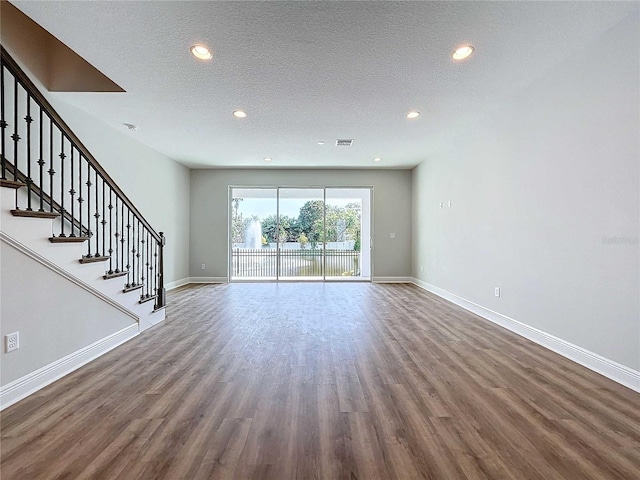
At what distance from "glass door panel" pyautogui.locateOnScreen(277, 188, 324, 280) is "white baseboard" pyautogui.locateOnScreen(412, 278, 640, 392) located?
409 centimetres

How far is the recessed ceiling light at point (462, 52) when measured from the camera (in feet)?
8.96

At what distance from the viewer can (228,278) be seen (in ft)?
25.7

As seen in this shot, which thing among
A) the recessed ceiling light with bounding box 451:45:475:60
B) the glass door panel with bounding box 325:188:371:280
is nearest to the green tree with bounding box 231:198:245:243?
the glass door panel with bounding box 325:188:371:280

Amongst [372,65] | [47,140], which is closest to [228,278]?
[47,140]

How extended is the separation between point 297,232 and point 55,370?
582 centimetres

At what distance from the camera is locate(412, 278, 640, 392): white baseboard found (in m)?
2.40

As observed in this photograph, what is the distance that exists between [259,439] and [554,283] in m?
3.07

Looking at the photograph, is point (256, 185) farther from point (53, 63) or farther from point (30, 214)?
point (30, 214)

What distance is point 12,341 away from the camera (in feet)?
7.00

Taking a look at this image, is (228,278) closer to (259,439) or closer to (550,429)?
(259,439)

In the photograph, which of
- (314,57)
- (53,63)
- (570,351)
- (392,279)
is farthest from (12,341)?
(392,279)

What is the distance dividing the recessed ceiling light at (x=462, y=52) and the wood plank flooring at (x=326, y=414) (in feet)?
9.01

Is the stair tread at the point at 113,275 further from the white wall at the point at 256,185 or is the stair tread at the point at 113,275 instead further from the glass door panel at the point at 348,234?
the glass door panel at the point at 348,234

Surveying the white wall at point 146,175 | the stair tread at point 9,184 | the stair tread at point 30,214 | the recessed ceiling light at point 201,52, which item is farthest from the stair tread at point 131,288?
the recessed ceiling light at point 201,52
